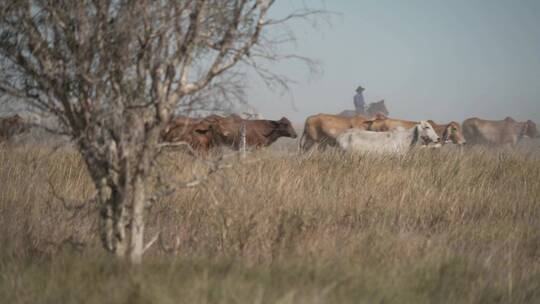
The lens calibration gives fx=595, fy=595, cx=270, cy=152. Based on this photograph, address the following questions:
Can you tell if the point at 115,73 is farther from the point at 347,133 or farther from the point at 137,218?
the point at 347,133

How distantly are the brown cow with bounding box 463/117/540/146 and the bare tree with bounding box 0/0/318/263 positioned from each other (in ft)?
82.1

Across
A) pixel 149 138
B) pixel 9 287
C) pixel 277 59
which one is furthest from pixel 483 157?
pixel 9 287

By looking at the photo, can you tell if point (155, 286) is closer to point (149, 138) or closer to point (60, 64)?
point (149, 138)

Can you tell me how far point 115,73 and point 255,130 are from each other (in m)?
13.8

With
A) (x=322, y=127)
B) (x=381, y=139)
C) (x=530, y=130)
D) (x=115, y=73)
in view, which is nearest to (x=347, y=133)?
(x=381, y=139)

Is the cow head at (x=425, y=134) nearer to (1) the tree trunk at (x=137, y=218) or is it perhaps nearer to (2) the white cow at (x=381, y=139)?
(2) the white cow at (x=381, y=139)

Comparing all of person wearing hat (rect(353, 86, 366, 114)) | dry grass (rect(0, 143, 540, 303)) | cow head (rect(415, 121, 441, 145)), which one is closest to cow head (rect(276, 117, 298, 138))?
cow head (rect(415, 121, 441, 145))

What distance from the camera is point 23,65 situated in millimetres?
4062

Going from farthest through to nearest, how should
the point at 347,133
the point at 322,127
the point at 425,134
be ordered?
the point at 322,127 → the point at 425,134 → the point at 347,133

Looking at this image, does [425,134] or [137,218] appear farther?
[425,134]

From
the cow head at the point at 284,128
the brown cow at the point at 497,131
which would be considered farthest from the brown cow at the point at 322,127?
the brown cow at the point at 497,131

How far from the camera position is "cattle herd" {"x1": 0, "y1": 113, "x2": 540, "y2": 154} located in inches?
553

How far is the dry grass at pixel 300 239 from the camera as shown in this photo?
10.9 ft

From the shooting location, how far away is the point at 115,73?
400 cm
